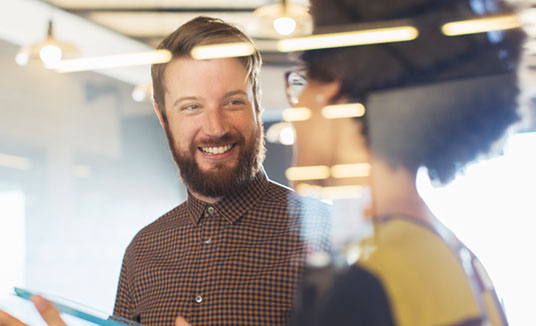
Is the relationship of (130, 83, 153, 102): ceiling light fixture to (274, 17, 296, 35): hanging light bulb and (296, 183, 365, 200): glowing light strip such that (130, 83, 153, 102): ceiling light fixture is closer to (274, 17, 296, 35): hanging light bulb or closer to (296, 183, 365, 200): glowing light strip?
(274, 17, 296, 35): hanging light bulb

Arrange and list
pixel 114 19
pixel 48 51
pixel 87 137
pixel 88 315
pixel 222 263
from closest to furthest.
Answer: pixel 88 315, pixel 222 263, pixel 114 19, pixel 48 51, pixel 87 137

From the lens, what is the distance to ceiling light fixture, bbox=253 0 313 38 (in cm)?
71

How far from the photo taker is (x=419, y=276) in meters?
0.33

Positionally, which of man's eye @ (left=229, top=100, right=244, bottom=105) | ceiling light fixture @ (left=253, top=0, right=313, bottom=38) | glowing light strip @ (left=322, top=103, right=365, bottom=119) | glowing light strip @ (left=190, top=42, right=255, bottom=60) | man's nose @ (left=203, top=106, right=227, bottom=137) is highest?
ceiling light fixture @ (left=253, top=0, right=313, bottom=38)

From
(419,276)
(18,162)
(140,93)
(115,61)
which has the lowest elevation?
(419,276)

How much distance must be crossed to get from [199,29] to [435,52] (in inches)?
19.0

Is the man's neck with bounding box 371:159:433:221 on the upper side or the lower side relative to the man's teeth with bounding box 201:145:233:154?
lower

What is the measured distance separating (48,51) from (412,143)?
5.18 feet

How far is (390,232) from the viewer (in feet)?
1.10

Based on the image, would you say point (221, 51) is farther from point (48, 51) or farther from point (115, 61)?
point (115, 61)

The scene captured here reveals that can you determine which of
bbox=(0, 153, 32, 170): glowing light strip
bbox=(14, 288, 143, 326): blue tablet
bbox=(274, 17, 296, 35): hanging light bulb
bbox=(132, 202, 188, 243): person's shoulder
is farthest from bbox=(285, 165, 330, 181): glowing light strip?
bbox=(0, 153, 32, 170): glowing light strip

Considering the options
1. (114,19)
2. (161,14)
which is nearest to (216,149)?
(161,14)

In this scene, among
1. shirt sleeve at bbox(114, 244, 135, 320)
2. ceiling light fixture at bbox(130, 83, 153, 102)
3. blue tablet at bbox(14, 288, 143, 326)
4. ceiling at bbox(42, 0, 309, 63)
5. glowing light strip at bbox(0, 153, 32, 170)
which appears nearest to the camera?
blue tablet at bbox(14, 288, 143, 326)

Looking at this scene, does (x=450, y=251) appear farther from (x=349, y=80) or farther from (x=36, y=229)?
(x=36, y=229)
